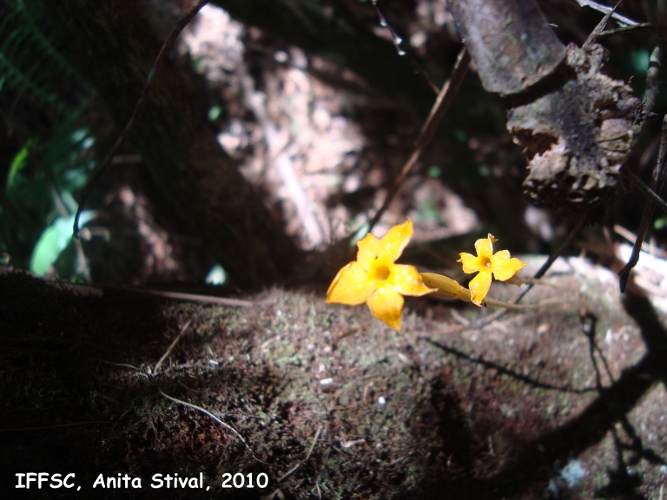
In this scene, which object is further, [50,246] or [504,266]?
[50,246]

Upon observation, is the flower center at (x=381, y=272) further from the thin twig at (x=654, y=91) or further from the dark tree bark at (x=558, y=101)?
the thin twig at (x=654, y=91)

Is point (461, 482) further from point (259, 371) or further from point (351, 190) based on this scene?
point (351, 190)

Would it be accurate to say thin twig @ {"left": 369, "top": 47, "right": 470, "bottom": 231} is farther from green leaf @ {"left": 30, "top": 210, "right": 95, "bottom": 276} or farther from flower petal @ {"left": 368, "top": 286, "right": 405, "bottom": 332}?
green leaf @ {"left": 30, "top": 210, "right": 95, "bottom": 276}

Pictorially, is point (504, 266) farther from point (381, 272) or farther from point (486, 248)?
point (381, 272)

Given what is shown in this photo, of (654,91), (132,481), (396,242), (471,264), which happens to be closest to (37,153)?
(132,481)

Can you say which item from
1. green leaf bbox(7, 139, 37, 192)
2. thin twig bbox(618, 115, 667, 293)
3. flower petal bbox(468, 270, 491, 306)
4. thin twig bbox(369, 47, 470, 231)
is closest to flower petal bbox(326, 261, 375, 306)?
flower petal bbox(468, 270, 491, 306)

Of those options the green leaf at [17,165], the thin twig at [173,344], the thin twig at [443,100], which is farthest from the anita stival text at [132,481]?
the green leaf at [17,165]

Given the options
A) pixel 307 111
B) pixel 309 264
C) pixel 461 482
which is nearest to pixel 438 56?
pixel 307 111

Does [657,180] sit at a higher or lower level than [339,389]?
higher
